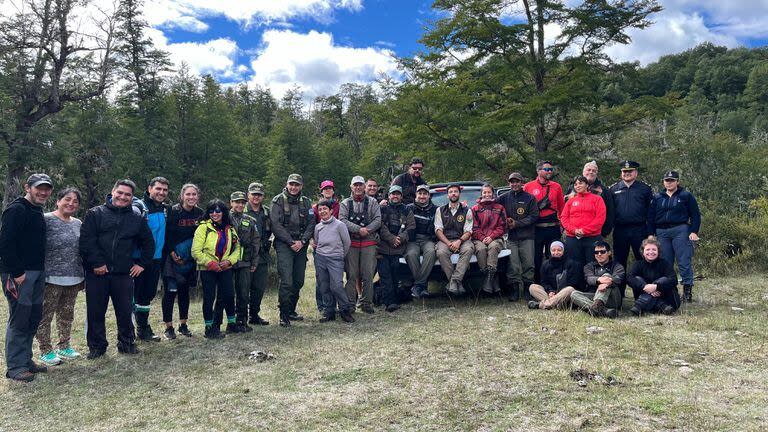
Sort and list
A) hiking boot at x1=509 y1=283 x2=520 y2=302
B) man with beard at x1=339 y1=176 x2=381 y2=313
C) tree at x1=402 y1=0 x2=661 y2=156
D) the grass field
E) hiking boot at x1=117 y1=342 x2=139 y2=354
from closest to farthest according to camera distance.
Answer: the grass field, hiking boot at x1=117 y1=342 x2=139 y2=354, man with beard at x1=339 y1=176 x2=381 y2=313, hiking boot at x1=509 y1=283 x2=520 y2=302, tree at x1=402 y1=0 x2=661 y2=156

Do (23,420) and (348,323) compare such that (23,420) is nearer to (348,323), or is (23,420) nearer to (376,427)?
(376,427)

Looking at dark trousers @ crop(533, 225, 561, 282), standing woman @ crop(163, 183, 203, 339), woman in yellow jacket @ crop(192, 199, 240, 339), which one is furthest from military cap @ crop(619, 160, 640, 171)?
standing woman @ crop(163, 183, 203, 339)

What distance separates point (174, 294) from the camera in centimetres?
647

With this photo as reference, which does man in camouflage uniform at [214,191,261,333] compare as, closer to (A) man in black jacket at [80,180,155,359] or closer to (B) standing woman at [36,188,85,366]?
(A) man in black jacket at [80,180,155,359]

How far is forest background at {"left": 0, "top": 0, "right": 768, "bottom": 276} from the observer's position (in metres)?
16.2

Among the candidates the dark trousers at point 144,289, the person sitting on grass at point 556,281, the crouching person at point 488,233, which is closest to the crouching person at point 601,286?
the person sitting on grass at point 556,281

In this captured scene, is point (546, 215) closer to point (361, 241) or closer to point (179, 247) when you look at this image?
point (361, 241)

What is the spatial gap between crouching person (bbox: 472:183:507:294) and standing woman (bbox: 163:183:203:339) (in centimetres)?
407

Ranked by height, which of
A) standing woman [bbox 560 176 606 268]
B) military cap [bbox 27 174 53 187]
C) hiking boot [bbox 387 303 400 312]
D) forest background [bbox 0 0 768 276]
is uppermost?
forest background [bbox 0 0 768 276]

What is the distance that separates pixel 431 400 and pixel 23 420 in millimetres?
3423

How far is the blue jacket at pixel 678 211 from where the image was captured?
22.7 feet

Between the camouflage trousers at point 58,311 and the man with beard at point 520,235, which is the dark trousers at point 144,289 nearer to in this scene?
the camouflage trousers at point 58,311

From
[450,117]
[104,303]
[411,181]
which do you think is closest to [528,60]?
[450,117]

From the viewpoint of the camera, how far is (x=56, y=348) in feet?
19.8
